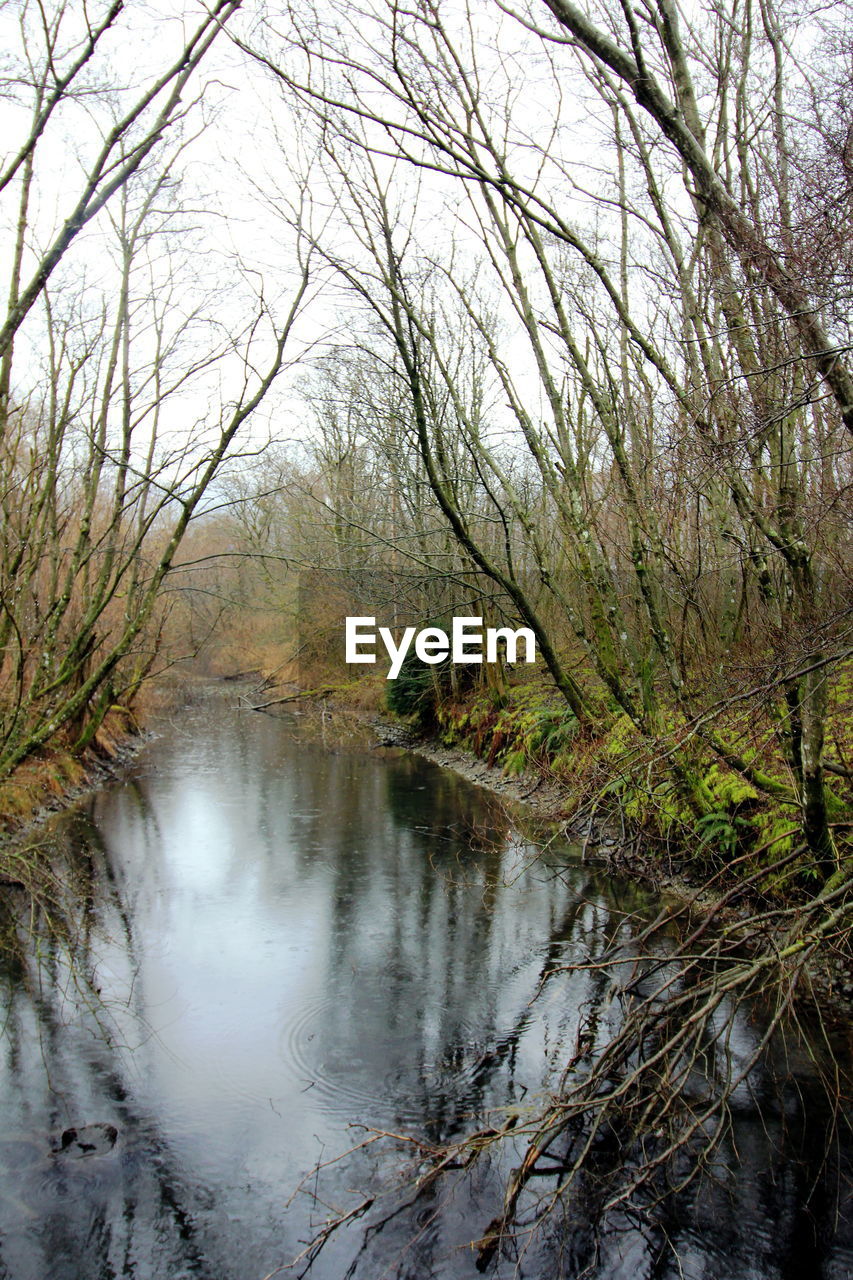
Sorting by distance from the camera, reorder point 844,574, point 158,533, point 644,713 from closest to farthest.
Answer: point 844,574
point 644,713
point 158,533

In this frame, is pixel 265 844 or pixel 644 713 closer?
pixel 644 713

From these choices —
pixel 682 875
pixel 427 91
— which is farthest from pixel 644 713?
pixel 427 91

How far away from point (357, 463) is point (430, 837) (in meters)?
18.7

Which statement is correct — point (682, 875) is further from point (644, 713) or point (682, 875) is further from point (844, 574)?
point (844, 574)

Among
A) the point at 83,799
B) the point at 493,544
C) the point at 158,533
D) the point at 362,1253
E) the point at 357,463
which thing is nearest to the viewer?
the point at 362,1253

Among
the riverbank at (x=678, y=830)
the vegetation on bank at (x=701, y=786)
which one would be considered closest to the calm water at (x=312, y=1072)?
the riverbank at (x=678, y=830)

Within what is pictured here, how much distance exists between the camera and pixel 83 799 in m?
14.5

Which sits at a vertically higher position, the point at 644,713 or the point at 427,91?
the point at 427,91

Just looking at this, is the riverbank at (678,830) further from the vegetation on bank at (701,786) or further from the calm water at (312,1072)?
the calm water at (312,1072)

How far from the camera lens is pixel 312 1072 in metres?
6.01
